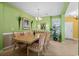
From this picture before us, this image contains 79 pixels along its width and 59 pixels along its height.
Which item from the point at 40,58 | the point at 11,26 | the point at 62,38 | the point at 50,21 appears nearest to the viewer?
the point at 40,58

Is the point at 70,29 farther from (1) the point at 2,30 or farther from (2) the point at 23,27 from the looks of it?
(1) the point at 2,30

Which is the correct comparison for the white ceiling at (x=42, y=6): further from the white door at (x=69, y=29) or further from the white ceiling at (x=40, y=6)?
the white door at (x=69, y=29)

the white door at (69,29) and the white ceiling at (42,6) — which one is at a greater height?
the white ceiling at (42,6)

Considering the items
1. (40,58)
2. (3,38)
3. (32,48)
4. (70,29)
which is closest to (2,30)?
(3,38)

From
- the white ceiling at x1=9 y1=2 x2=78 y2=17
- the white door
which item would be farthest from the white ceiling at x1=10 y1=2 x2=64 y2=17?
the white door

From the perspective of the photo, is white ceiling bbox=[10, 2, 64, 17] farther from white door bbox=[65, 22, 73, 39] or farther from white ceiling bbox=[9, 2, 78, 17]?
white door bbox=[65, 22, 73, 39]

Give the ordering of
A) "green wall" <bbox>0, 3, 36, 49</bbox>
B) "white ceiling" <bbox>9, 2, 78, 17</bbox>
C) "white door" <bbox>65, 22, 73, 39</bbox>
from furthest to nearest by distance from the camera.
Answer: "white door" <bbox>65, 22, 73, 39</bbox> → "green wall" <bbox>0, 3, 36, 49</bbox> → "white ceiling" <bbox>9, 2, 78, 17</bbox>

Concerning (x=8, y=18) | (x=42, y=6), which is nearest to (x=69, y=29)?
(x=42, y=6)

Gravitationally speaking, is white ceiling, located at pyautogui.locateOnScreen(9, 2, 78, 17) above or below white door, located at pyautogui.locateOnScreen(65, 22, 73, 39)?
above

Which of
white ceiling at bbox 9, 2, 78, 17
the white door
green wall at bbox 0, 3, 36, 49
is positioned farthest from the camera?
the white door

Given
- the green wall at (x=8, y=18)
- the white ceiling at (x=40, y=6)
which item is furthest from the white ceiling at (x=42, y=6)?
the green wall at (x=8, y=18)

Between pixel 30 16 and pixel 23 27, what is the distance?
4.13 feet

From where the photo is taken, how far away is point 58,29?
6797 millimetres

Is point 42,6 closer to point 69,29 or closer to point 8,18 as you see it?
point 8,18
